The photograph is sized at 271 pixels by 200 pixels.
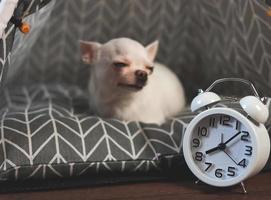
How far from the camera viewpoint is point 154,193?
3.12ft

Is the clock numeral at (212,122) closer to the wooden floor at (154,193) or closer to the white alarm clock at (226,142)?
the white alarm clock at (226,142)

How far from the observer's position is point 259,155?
91 cm

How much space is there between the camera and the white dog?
1.19m

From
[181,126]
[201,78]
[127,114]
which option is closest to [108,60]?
[127,114]

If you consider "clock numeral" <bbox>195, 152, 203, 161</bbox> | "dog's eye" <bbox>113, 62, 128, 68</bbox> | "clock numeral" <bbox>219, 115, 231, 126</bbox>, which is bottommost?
"clock numeral" <bbox>195, 152, 203, 161</bbox>

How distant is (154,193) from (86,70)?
72 centimetres

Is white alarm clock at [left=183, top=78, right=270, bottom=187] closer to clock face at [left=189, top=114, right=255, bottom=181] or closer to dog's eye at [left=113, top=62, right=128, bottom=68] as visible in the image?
clock face at [left=189, top=114, right=255, bottom=181]

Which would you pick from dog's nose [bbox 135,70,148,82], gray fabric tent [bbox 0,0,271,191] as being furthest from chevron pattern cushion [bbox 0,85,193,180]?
dog's nose [bbox 135,70,148,82]

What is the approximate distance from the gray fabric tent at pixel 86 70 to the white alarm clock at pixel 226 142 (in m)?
0.08

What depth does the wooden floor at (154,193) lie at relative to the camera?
3.03ft

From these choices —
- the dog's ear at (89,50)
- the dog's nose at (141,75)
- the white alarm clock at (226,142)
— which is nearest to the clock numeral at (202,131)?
the white alarm clock at (226,142)

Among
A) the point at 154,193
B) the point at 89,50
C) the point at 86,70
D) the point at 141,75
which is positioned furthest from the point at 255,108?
the point at 86,70

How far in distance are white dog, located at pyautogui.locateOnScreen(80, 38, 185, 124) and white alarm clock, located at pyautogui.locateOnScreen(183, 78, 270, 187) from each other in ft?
0.85

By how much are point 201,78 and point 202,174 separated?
1.89 ft
